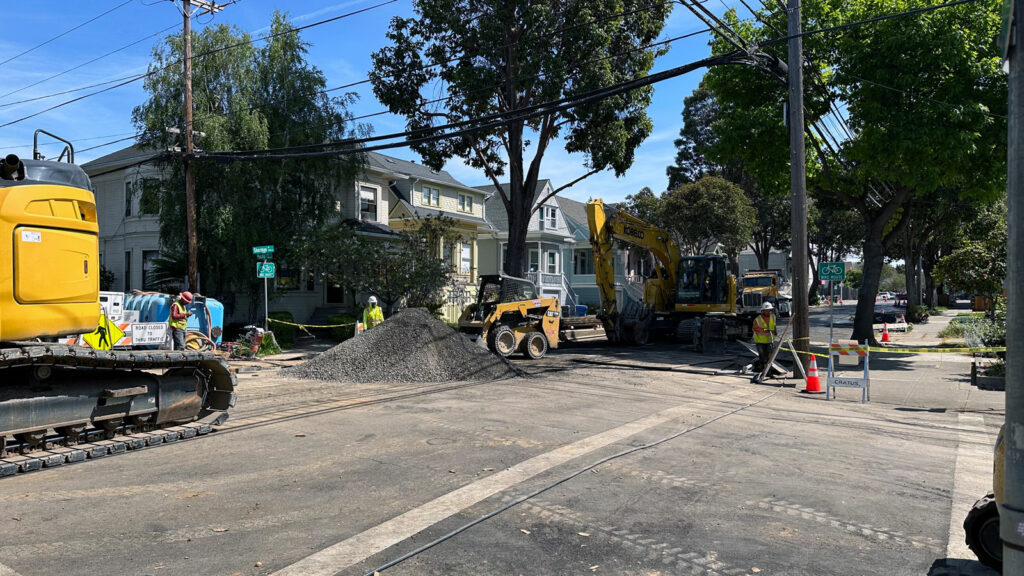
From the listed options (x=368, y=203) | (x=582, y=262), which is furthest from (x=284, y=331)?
(x=582, y=262)

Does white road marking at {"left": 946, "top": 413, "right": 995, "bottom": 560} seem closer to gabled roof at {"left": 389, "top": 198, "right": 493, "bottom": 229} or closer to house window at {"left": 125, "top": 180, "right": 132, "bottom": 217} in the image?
gabled roof at {"left": 389, "top": 198, "right": 493, "bottom": 229}

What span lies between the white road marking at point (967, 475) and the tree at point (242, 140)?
66.2ft

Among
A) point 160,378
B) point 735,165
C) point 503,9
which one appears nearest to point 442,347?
point 160,378

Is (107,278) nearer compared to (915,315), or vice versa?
(107,278)

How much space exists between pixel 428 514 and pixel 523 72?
60.0 feet

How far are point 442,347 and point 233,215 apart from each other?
38.6 ft

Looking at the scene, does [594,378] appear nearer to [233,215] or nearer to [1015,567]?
[1015,567]

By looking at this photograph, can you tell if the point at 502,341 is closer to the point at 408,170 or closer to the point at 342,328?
the point at 342,328

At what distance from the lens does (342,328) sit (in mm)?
25156

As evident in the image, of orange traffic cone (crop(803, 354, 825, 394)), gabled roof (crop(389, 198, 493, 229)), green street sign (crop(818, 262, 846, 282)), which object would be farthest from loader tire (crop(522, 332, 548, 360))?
gabled roof (crop(389, 198, 493, 229))

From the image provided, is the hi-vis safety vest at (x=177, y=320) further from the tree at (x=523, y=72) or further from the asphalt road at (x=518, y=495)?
the tree at (x=523, y=72)

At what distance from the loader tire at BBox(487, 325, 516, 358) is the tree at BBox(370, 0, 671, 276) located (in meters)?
5.74

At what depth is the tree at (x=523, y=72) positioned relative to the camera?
71.9ft

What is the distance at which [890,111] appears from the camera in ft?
61.0
